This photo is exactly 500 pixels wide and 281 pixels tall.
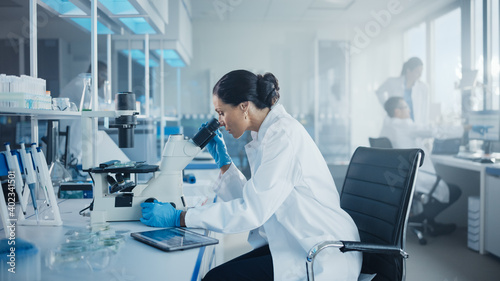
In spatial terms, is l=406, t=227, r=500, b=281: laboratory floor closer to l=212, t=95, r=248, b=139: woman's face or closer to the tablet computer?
l=212, t=95, r=248, b=139: woman's face

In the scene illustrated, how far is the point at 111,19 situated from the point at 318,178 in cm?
171

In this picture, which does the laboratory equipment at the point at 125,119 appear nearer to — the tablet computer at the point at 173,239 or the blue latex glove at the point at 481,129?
the tablet computer at the point at 173,239

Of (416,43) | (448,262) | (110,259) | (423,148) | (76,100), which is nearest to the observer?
(110,259)

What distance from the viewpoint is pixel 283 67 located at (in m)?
6.75

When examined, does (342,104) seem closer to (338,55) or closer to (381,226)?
(338,55)

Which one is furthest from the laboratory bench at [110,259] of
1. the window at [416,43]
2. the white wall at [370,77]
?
the white wall at [370,77]

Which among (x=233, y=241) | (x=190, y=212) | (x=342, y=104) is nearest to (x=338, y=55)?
(x=342, y=104)

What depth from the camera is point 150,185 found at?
4.68ft

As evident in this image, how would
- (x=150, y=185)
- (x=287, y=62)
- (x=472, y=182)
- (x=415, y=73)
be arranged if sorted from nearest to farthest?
1. (x=150, y=185)
2. (x=472, y=182)
3. (x=415, y=73)
4. (x=287, y=62)

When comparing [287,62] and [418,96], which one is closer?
[418,96]

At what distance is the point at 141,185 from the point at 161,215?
0.63 ft

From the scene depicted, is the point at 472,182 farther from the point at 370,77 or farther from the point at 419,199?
the point at 370,77

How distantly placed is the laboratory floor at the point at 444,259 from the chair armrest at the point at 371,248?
60.1 inches

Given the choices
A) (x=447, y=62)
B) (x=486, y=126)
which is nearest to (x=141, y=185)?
(x=486, y=126)
